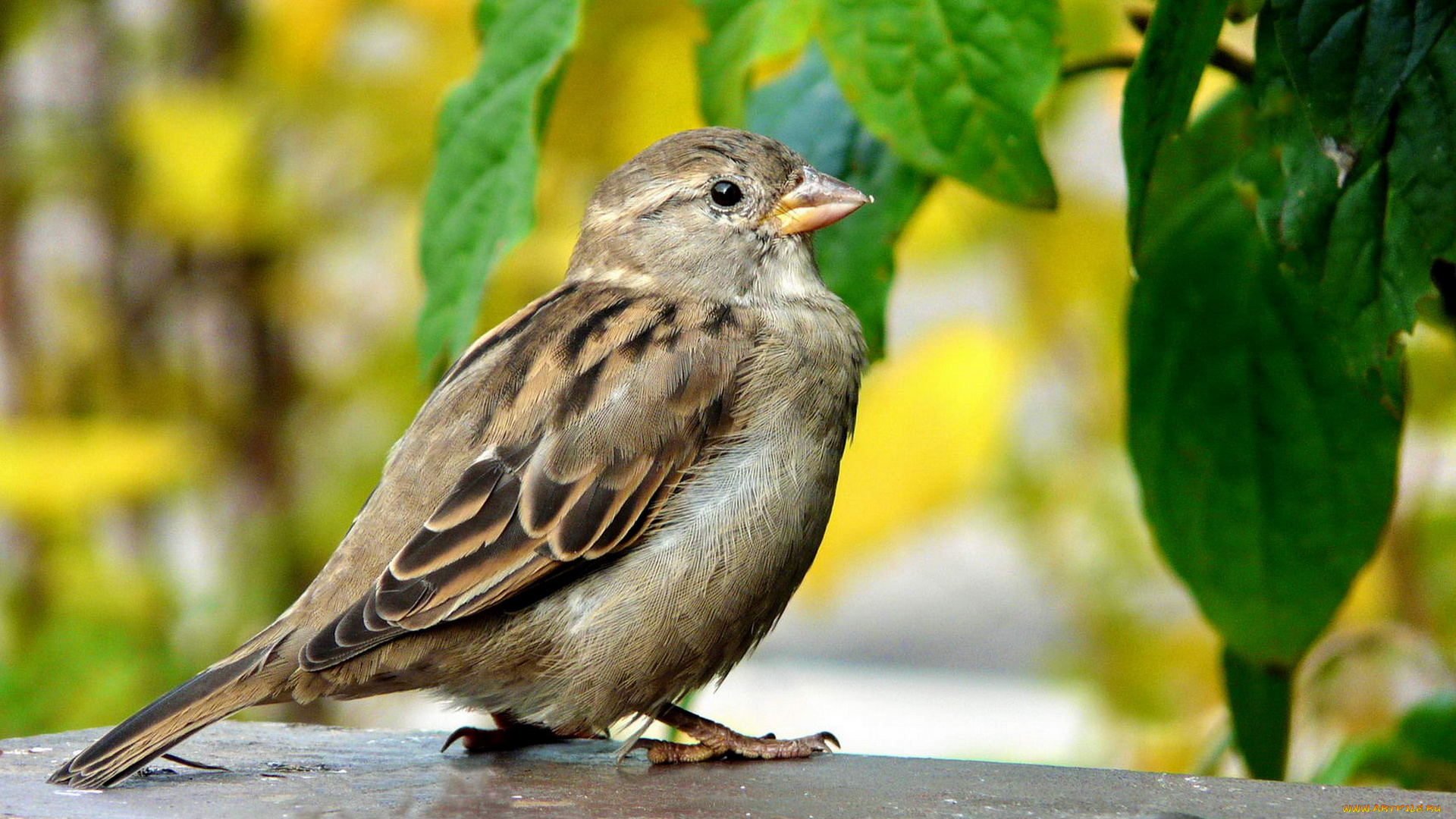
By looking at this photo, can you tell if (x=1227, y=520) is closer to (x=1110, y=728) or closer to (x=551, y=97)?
(x=551, y=97)

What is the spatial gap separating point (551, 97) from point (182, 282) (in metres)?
3.88

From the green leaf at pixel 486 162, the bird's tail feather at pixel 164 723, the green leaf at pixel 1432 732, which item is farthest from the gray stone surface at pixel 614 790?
the green leaf at pixel 486 162

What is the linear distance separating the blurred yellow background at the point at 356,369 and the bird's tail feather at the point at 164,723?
1.31 meters

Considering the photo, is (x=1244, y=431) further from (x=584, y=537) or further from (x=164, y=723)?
(x=164, y=723)

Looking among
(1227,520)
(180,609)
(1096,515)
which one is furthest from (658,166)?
(180,609)

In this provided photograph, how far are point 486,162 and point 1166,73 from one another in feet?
3.83

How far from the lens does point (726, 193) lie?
374 cm

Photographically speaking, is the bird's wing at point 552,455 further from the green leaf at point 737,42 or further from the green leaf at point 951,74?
the green leaf at point 951,74

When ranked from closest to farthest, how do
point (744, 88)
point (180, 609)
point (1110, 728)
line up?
point (744, 88)
point (1110, 728)
point (180, 609)

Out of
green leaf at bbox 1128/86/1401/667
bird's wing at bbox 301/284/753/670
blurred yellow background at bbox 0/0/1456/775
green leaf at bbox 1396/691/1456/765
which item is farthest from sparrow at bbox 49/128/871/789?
green leaf at bbox 1396/691/1456/765

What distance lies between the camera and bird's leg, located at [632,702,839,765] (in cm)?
309

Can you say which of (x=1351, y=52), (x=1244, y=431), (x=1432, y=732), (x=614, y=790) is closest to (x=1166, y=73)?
(x=1351, y=52)

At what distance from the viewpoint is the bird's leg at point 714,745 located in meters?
3.09

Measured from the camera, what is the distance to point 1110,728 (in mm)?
4988
